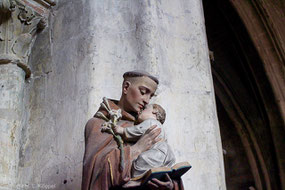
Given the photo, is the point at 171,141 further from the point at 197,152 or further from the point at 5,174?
the point at 5,174

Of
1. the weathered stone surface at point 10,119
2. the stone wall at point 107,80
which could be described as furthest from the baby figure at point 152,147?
the weathered stone surface at point 10,119

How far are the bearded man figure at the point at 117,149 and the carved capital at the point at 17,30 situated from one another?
1285mm

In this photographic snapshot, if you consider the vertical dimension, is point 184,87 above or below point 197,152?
above

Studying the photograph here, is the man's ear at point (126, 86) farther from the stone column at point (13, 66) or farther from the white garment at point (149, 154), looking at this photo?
the stone column at point (13, 66)

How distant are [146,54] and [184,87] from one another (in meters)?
0.44

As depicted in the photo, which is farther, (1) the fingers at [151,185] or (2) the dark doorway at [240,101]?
(2) the dark doorway at [240,101]

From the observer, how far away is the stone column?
3809mm

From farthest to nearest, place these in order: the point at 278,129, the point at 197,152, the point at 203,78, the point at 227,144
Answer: the point at 227,144, the point at 278,129, the point at 203,78, the point at 197,152

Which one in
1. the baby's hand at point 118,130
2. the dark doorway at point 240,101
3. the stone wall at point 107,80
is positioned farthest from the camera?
the dark doorway at point 240,101

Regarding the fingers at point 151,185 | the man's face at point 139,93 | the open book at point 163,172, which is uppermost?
the man's face at point 139,93

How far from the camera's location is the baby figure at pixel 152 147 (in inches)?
108

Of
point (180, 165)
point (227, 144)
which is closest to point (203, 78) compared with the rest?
point (180, 165)

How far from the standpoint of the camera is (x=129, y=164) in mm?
2766

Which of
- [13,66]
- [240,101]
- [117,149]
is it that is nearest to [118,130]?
[117,149]
